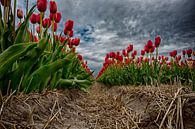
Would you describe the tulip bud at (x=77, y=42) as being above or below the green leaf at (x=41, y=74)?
above

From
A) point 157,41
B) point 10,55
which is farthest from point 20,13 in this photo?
point 157,41

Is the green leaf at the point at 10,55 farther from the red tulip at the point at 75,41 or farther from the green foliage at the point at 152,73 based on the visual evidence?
the green foliage at the point at 152,73

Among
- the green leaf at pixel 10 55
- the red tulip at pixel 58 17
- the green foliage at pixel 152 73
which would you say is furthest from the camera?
the green foliage at pixel 152 73

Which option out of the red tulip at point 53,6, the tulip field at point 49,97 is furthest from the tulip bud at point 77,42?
the red tulip at point 53,6

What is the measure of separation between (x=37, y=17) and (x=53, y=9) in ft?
0.99

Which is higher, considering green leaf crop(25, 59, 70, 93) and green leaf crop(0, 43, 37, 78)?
green leaf crop(0, 43, 37, 78)

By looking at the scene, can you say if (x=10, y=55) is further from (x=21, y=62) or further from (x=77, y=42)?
(x=77, y=42)

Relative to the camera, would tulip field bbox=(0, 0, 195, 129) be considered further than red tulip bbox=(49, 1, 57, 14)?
No

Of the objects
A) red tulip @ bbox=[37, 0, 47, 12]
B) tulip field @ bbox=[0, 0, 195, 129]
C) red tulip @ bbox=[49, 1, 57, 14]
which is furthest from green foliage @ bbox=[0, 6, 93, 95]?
red tulip @ bbox=[49, 1, 57, 14]

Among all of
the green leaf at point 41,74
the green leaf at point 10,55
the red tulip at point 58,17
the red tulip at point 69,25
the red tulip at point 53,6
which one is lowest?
the green leaf at point 41,74

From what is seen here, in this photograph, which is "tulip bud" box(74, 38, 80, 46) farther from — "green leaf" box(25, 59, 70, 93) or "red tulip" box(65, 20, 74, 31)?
"green leaf" box(25, 59, 70, 93)

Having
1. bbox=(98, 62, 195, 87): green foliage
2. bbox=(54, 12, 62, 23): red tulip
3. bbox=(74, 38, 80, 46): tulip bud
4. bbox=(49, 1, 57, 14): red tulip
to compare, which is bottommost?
bbox=(98, 62, 195, 87): green foliage

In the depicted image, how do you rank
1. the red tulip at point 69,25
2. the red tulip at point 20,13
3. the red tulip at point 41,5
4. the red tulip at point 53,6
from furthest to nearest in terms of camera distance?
the red tulip at point 69,25
the red tulip at point 53,6
the red tulip at point 41,5
the red tulip at point 20,13

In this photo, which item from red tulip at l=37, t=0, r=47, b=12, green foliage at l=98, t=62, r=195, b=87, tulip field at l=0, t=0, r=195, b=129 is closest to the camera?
tulip field at l=0, t=0, r=195, b=129
